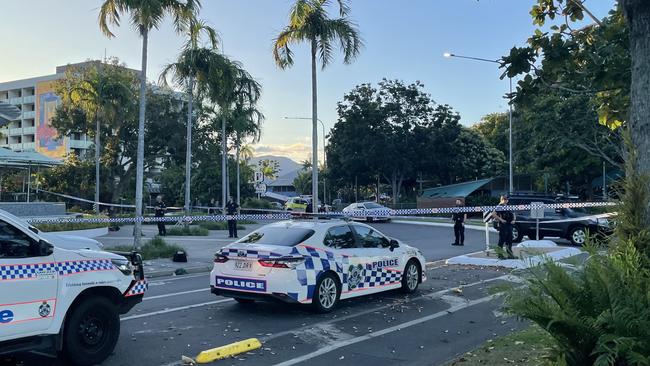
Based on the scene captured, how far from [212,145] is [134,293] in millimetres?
39529

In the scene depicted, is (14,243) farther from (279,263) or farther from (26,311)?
(279,263)

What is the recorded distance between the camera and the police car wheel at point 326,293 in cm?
864

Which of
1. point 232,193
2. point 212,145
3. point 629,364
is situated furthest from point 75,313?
point 232,193

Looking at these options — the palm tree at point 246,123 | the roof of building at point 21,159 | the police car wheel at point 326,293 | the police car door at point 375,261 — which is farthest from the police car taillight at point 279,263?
the palm tree at point 246,123

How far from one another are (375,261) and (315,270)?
5.18 ft

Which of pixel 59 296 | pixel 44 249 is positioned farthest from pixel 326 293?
pixel 44 249

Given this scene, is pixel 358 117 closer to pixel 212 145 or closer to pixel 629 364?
pixel 212 145

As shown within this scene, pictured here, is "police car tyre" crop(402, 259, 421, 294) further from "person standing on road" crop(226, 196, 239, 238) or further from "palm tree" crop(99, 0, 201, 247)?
"person standing on road" crop(226, 196, 239, 238)

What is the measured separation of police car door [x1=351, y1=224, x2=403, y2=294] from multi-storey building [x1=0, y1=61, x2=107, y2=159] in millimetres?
84696

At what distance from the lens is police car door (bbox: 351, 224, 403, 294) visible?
31.7 ft

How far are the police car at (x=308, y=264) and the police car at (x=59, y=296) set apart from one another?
2.21m

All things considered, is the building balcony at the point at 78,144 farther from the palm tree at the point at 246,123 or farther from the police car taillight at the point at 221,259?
the police car taillight at the point at 221,259

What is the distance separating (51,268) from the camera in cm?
571

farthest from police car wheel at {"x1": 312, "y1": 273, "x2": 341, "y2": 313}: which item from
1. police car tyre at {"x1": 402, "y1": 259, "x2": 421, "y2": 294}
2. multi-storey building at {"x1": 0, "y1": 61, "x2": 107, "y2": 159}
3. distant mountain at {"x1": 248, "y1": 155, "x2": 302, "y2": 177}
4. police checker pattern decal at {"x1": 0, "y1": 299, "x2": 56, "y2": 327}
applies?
distant mountain at {"x1": 248, "y1": 155, "x2": 302, "y2": 177}
